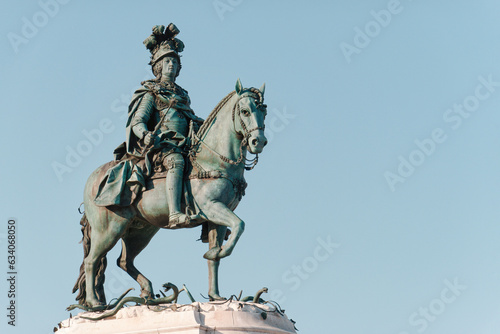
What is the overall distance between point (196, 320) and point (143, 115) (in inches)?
171

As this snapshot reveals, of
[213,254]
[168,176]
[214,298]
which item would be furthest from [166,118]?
[214,298]

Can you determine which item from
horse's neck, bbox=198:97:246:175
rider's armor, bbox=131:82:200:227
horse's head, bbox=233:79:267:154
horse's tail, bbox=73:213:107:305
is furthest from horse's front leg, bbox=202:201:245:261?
horse's tail, bbox=73:213:107:305

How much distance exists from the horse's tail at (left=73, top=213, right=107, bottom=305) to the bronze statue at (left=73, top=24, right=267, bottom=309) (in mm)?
19

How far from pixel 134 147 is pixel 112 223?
146 centimetres

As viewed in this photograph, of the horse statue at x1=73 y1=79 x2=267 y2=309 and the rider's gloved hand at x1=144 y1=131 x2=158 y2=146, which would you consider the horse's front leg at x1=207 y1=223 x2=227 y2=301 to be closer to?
the horse statue at x1=73 y1=79 x2=267 y2=309

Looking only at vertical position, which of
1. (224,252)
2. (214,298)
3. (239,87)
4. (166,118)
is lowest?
(214,298)

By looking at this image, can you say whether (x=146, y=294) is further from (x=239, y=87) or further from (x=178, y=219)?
(x=239, y=87)

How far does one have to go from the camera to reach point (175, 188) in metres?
20.2

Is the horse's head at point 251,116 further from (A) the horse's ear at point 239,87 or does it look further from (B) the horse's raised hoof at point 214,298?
(B) the horse's raised hoof at point 214,298

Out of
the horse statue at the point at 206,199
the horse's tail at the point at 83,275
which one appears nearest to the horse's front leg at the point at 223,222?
the horse statue at the point at 206,199

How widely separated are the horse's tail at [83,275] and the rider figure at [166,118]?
180cm

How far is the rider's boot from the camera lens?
19959 mm

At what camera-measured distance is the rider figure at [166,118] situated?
20344 mm

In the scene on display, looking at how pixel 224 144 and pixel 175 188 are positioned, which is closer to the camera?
pixel 175 188
